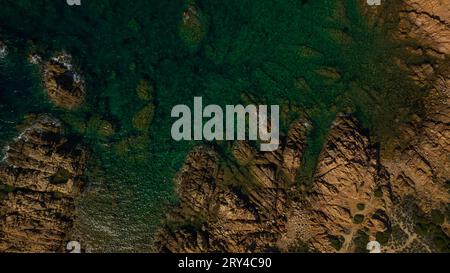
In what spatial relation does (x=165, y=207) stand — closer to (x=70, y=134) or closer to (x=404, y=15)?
(x=70, y=134)

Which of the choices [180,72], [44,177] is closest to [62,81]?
[44,177]

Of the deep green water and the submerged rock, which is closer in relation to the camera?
the submerged rock

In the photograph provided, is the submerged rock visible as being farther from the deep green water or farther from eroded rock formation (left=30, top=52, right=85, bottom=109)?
eroded rock formation (left=30, top=52, right=85, bottom=109)

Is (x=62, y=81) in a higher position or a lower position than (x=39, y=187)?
higher

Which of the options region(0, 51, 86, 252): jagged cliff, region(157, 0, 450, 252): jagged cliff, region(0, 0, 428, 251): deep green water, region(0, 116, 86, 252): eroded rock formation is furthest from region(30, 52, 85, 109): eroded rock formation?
region(157, 0, 450, 252): jagged cliff

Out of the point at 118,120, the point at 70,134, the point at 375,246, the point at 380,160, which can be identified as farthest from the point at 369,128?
the point at 70,134

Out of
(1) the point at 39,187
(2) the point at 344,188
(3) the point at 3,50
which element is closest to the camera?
(1) the point at 39,187

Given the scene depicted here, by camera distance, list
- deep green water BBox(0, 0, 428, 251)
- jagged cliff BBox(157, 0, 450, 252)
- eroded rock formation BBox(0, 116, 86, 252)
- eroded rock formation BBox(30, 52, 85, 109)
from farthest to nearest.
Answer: deep green water BBox(0, 0, 428, 251) → jagged cliff BBox(157, 0, 450, 252) → eroded rock formation BBox(30, 52, 85, 109) → eroded rock formation BBox(0, 116, 86, 252)

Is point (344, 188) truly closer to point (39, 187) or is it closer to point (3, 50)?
point (39, 187)
